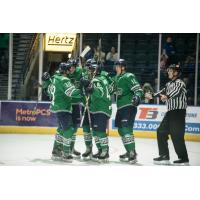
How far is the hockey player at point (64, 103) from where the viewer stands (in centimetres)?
742

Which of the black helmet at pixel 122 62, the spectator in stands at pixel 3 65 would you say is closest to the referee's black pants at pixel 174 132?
the black helmet at pixel 122 62

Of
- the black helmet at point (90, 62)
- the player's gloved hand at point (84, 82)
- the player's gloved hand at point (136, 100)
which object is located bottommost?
the player's gloved hand at point (136, 100)

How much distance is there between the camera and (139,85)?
7.47 metres

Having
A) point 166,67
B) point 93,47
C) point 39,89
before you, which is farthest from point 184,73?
point 39,89

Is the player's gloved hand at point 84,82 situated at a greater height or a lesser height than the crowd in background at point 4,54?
lesser

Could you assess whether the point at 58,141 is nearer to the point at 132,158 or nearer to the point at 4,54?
the point at 132,158

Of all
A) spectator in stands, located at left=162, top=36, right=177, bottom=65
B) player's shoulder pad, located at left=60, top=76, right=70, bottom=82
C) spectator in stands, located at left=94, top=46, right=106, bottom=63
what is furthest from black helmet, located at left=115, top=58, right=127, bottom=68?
player's shoulder pad, located at left=60, top=76, right=70, bottom=82

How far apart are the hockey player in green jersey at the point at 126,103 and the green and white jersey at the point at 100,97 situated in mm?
96

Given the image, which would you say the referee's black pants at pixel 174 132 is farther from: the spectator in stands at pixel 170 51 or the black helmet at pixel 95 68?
the black helmet at pixel 95 68

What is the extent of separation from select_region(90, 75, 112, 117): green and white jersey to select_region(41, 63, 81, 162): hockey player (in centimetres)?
17

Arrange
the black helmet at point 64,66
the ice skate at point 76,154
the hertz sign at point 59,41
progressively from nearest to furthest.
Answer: the hertz sign at point 59,41
the black helmet at point 64,66
the ice skate at point 76,154
